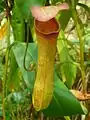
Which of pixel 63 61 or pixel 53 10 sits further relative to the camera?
pixel 63 61

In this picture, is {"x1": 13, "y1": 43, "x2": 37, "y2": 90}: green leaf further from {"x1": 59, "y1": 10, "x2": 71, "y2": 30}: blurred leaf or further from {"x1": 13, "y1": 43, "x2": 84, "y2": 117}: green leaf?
{"x1": 59, "y1": 10, "x2": 71, "y2": 30}: blurred leaf

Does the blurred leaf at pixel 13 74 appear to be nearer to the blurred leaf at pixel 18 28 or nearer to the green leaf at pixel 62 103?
the blurred leaf at pixel 18 28

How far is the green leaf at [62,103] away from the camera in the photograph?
35.9 inches

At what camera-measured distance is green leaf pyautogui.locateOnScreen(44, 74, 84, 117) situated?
0.91 meters

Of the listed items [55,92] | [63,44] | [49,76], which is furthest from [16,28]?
[49,76]

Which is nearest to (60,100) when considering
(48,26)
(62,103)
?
(62,103)

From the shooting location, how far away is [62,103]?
3.07 ft

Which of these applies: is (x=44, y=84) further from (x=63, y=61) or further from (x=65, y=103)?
(x=63, y=61)

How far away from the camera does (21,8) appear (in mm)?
719

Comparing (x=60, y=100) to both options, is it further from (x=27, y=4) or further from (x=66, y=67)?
(x=27, y=4)

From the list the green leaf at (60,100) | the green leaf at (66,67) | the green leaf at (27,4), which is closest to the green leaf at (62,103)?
the green leaf at (60,100)

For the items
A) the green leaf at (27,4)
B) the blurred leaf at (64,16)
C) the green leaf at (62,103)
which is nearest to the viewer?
the green leaf at (27,4)

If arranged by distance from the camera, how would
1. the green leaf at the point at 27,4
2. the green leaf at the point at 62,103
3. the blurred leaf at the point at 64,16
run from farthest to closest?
the blurred leaf at the point at 64,16 → the green leaf at the point at 62,103 → the green leaf at the point at 27,4

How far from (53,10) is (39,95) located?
19 cm
